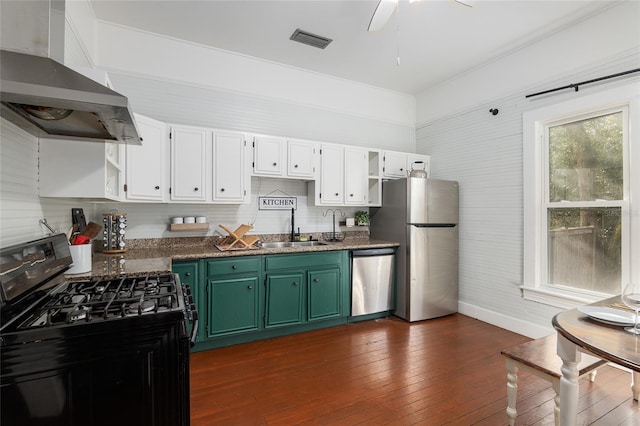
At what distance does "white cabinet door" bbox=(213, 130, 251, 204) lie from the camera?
10.9 feet

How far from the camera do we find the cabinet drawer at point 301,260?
328cm

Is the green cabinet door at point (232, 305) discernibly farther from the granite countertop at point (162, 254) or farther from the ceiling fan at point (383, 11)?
the ceiling fan at point (383, 11)

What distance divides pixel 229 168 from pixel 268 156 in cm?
48

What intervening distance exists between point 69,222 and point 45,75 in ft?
5.18

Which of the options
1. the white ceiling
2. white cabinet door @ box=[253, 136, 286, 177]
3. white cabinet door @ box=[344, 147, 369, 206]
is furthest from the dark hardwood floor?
the white ceiling

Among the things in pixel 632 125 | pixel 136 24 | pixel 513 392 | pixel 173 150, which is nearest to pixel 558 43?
pixel 632 125

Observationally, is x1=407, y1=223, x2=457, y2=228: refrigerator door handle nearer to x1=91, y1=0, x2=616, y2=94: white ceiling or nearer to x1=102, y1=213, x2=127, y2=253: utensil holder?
x1=91, y1=0, x2=616, y2=94: white ceiling

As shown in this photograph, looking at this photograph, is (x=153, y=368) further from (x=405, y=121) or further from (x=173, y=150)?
(x=405, y=121)

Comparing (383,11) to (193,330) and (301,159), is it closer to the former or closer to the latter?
(301,159)

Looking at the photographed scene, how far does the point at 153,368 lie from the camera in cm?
128

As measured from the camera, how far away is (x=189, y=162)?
10.5 ft

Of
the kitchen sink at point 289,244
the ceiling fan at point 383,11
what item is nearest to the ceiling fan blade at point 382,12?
the ceiling fan at point 383,11

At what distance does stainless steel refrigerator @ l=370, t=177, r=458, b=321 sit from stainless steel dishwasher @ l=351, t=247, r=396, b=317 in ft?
0.43

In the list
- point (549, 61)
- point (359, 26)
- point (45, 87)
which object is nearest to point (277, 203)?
point (359, 26)
